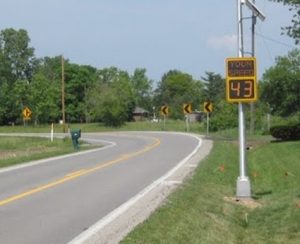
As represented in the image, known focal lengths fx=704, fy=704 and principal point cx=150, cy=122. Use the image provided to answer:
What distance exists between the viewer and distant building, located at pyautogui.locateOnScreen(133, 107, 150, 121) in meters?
152

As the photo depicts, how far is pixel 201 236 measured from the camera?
10.5 metres

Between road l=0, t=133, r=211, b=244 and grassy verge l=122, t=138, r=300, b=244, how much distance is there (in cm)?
117

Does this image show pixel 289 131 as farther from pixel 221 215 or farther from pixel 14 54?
pixel 14 54

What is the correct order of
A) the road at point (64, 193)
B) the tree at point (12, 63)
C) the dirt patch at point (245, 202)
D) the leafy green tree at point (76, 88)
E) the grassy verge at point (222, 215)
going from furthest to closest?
1. the leafy green tree at point (76, 88)
2. the tree at point (12, 63)
3. the dirt patch at point (245, 202)
4. the road at point (64, 193)
5. the grassy verge at point (222, 215)

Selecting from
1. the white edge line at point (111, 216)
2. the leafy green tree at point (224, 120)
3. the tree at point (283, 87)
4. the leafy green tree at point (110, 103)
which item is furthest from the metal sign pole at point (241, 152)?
the leafy green tree at point (110, 103)

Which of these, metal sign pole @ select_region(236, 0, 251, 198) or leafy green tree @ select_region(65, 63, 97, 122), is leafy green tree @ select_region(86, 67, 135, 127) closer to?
leafy green tree @ select_region(65, 63, 97, 122)

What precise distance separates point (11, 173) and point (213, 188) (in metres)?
7.82

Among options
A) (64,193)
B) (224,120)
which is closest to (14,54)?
(224,120)

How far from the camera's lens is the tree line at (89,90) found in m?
102

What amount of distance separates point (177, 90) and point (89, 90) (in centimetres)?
4838

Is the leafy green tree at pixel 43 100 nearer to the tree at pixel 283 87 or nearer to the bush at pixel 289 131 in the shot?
the tree at pixel 283 87

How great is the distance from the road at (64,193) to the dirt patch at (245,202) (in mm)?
2187

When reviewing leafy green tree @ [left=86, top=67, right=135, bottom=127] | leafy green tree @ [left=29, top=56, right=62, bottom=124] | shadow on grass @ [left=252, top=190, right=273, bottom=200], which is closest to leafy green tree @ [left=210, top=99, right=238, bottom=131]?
leafy green tree @ [left=86, top=67, right=135, bottom=127]

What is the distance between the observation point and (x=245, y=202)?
15.4 m
